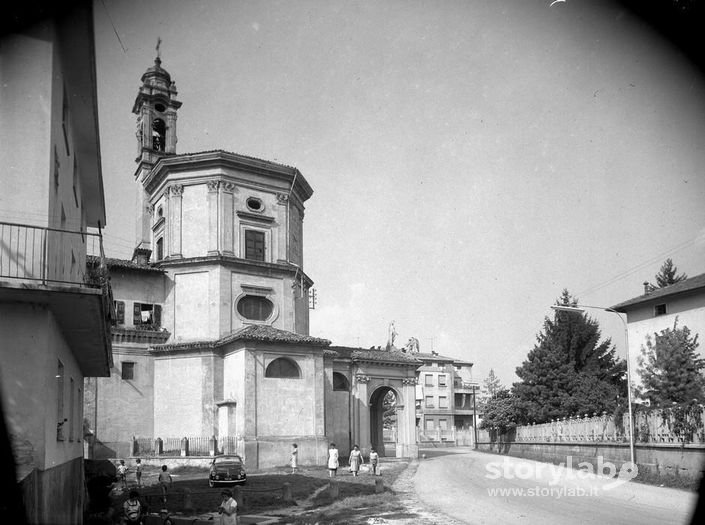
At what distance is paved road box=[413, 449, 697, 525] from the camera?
16120mm

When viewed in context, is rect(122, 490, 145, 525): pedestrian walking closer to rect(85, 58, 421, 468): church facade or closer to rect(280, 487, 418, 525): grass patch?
rect(280, 487, 418, 525): grass patch

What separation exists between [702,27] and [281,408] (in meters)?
33.5

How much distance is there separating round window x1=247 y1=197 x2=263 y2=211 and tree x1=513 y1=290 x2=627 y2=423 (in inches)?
932

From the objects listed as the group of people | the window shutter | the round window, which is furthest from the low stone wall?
the window shutter

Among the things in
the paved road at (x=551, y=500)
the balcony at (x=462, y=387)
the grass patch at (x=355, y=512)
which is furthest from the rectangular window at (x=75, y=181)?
the balcony at (x=462, y=387)

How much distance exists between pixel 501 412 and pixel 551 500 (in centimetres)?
3923

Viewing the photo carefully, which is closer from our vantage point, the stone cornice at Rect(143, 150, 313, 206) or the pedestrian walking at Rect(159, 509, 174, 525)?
the pedestrian walking at Rect(159, 509, 174, 525)

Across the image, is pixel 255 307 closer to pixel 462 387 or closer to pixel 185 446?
pixel 185 446

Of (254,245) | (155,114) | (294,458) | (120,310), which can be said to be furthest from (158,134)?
(294,458)

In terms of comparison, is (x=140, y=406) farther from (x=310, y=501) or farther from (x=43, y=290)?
(x=43, y=290)

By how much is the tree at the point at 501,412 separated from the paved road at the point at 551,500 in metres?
25.8

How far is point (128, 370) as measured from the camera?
41.2 metres

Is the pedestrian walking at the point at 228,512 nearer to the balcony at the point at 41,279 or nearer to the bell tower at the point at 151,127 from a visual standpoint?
the balcony at the point at 41,279

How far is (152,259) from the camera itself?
47781mm
